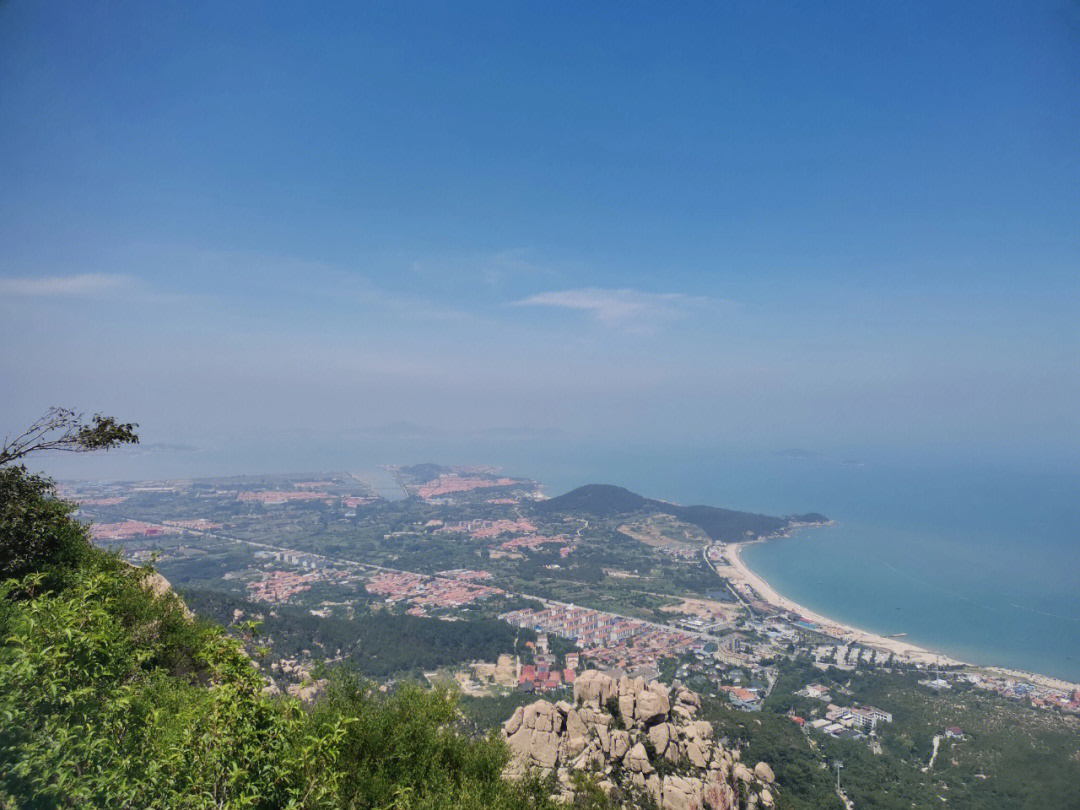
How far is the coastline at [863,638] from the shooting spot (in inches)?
1338

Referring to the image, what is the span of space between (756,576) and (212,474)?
111095 mm

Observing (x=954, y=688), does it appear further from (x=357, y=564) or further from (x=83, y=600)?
(x=357, y=564)

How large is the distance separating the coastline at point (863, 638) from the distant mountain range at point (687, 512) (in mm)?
17218

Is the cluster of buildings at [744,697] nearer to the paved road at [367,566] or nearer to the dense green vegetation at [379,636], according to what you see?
the paved road at [367,566]

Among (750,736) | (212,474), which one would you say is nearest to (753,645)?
(750,736)

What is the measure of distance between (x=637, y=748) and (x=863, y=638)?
35.9 m

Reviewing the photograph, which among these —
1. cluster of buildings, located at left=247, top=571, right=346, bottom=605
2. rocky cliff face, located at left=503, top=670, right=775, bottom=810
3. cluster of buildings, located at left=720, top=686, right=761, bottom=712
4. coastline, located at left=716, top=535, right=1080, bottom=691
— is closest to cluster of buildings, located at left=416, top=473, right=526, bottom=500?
cluster of buildings, located at left=247, top=571, right=346, bottom=605

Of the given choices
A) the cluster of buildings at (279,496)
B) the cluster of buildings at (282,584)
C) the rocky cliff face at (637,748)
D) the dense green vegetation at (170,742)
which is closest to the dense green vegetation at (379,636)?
the cluster of buildings at (282,584)

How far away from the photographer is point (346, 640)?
103 ft

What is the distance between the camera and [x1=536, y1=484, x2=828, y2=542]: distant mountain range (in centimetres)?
7519

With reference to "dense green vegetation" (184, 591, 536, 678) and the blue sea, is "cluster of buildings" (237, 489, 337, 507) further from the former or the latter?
"dense green vegetation" (184, 591, 536, 678)

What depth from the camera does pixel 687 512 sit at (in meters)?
80.5

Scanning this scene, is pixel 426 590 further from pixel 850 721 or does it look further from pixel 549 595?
pixel 850 721

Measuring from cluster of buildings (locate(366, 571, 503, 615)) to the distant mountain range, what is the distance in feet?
110
